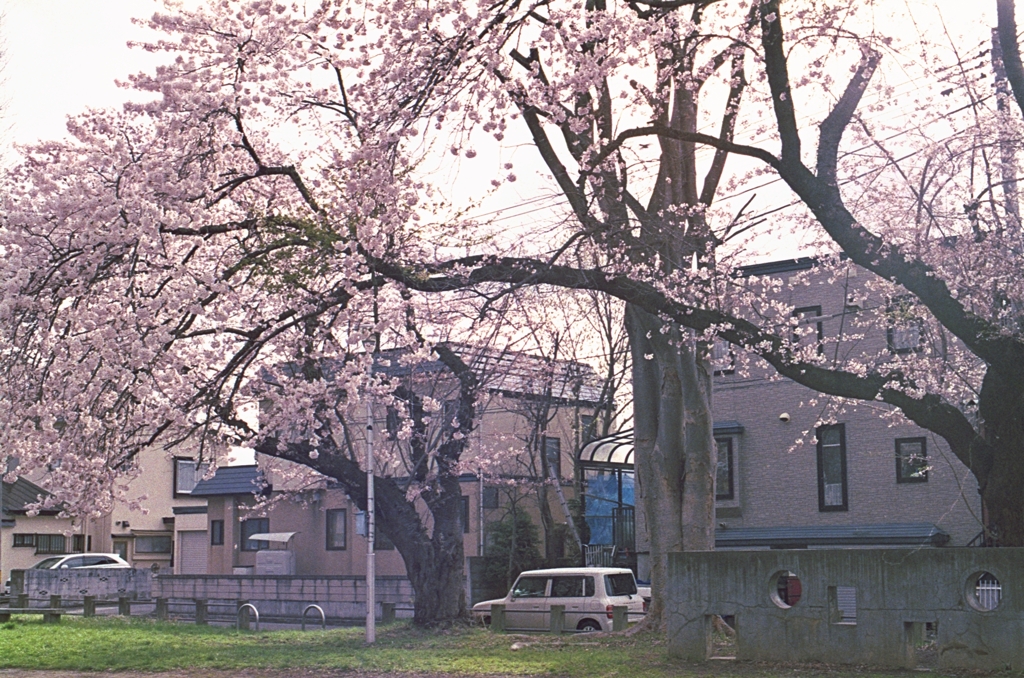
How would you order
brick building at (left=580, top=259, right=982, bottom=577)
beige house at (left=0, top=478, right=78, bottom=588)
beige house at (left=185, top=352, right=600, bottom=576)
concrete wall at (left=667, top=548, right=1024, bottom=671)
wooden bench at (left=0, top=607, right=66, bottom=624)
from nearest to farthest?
concrete wall at (left=667, top=548, right=1024, bottom=671) < brick building at (left=580, top=259, right=982, bottom=577) < wooden bench at (left=0, top=607, right=66, bottom=624) < beige house at (left=185, top=352, right=600, bottom=576) < beige house at (left=0, top=478, right=78, bottom=588)

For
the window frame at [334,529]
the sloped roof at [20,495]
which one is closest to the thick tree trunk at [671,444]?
the window frame at [334,529]

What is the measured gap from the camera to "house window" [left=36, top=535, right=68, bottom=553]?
177 feet

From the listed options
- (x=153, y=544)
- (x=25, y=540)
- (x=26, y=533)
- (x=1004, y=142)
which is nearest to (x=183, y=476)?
(x=153, y=544)

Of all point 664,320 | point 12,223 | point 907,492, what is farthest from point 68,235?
point 907,492

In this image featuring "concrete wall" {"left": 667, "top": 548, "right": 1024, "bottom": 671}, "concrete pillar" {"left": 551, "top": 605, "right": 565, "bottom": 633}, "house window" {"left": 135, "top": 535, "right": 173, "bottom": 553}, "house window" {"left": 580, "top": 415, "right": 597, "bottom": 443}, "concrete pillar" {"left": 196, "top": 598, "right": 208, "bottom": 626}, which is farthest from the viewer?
"house window" {"left": 135, "top": 535, "right": 173, "bottom": 553}

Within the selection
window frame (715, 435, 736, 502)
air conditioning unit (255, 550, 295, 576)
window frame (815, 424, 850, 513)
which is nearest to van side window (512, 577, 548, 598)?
window frame (715, 435, 736, 502)

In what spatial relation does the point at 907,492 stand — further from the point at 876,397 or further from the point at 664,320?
the point at 876,397

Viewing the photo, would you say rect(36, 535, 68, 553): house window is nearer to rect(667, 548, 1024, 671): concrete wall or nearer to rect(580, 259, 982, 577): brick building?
rect(580, 259, 982, 577): brick building

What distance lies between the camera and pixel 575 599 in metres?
25.0

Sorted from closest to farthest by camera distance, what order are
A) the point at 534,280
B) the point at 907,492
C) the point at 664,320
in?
the point at 534,280 → the point at 664,320 → the point at 907,492

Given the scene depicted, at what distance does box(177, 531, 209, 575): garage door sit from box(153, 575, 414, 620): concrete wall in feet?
39.9

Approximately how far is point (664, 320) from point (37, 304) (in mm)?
9809

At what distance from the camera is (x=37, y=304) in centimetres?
1435

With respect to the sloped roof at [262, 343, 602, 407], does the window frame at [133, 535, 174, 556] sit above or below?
below
